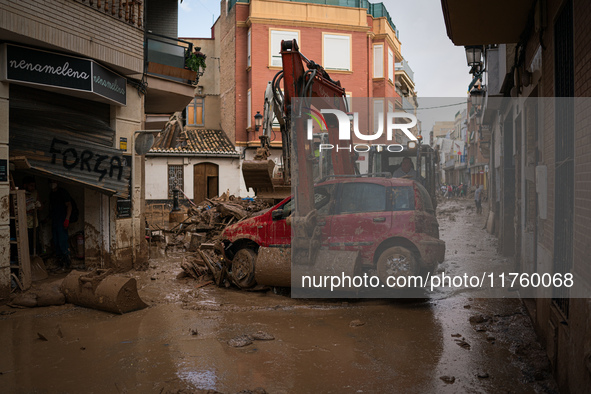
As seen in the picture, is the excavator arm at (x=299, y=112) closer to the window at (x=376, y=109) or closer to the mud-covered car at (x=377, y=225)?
the mud-covered car at (x=377, y=225)

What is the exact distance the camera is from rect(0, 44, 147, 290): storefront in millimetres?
8469

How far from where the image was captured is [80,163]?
9.52m

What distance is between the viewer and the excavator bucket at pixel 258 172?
13344 millimetres

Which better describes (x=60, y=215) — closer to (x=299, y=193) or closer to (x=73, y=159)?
(x=73, y=159)

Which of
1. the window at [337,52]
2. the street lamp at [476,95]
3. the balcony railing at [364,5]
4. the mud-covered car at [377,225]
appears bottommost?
the mud-covered car at [377,225]

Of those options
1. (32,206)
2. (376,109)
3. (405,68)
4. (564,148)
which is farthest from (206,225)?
(405,68)

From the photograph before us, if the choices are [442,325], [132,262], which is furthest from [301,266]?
[132,262]

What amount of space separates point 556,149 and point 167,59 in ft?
34.8

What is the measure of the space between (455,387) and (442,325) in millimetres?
2134

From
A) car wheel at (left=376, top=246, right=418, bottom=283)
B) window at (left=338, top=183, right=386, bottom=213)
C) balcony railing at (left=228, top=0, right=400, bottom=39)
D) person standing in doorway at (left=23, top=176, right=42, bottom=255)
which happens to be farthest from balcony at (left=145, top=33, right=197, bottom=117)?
balcony railing at (left=228, top=0, right=400, bottom=39)

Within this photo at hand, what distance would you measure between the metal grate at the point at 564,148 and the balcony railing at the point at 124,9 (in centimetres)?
825

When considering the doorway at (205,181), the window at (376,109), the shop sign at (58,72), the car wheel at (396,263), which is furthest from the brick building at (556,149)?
the window at (376,109)

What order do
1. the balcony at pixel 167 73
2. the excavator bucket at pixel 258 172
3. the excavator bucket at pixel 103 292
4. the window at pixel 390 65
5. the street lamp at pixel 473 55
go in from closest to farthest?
the excavator bucket at pixel 103 292 < the balcony at pixel 167 73 < the street lamp at pixel 473 55 < the excavator bucket at pixel 258 172 < the window at pixel 390 65

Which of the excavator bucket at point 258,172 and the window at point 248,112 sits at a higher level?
the window at point 248,112
